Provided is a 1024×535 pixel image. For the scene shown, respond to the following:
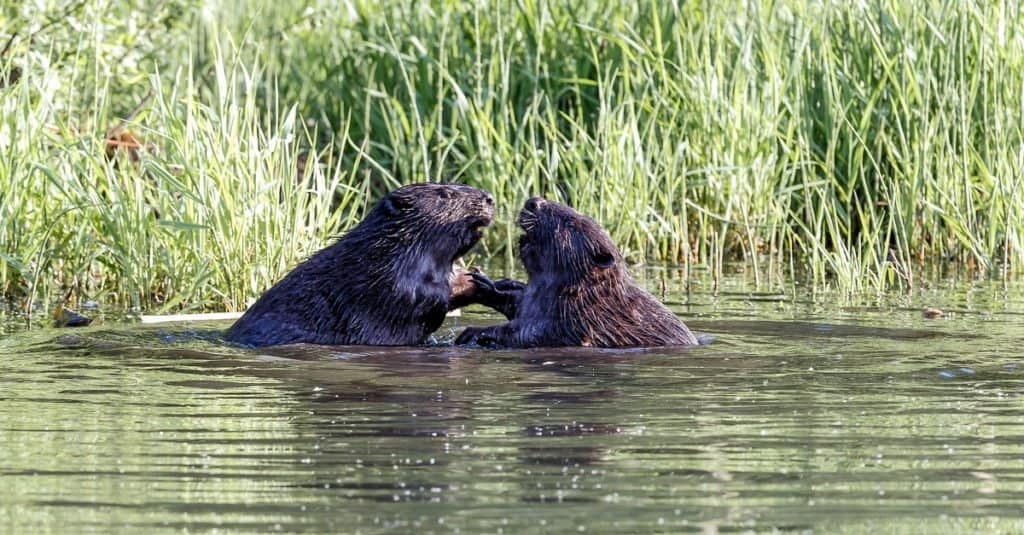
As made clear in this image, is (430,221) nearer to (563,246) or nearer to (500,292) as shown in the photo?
(500,292)

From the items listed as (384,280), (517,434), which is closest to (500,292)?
(384,280)

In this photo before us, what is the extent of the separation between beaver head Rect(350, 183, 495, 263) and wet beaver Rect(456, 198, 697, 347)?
22 cm

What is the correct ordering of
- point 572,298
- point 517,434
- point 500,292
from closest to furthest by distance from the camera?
point 517,434 → point 572,298 → point 500,292

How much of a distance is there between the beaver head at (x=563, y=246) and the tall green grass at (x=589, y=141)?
54.0 inches

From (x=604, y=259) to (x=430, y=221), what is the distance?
29.1 inches

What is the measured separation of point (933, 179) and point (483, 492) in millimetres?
6170

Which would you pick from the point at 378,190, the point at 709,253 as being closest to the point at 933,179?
the point at 709,253

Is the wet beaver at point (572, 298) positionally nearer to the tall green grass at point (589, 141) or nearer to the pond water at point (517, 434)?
the pond water at point (517, 434)

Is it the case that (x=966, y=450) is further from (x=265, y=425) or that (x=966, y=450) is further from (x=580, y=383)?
(x=265, y=425)

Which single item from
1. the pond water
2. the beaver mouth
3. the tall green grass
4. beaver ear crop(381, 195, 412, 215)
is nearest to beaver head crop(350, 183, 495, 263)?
beaver ear crop(381, 195, 412, 215)

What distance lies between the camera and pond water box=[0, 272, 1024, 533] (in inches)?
A: 145

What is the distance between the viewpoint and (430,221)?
6.98 metres

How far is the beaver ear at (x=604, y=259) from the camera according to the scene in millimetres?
6859

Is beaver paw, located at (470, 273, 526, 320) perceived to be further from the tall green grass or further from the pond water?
the tall green grass
